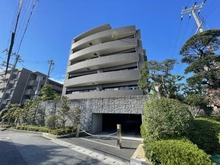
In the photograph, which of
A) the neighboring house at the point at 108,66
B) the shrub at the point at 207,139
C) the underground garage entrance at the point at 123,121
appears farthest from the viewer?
the neighboring house at the point at 108,66

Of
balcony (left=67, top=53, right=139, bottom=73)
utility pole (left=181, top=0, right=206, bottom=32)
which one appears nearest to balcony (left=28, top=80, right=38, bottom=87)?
balcony (left=67, top=53, right=139, bottom=73)

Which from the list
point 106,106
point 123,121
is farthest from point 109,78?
point 106,106

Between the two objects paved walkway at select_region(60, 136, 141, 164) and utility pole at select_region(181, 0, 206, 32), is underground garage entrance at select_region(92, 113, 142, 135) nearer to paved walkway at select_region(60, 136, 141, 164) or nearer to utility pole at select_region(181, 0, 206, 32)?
paved walkway at select_region(60, 136, 141, 164)

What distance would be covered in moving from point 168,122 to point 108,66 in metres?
14.2

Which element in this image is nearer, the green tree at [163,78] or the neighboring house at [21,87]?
the green tree at [163,78]

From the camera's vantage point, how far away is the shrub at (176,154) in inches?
111

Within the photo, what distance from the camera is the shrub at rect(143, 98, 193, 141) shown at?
3.75 m

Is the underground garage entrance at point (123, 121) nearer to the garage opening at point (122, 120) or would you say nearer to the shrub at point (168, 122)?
the garage opening at point (122, 120)

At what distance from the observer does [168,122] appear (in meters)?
3.78

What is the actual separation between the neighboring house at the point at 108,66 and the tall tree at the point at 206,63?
21.3ft

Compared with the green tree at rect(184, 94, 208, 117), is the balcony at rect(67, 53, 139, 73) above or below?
above

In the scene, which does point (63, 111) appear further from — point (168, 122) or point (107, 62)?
point (107, 62)

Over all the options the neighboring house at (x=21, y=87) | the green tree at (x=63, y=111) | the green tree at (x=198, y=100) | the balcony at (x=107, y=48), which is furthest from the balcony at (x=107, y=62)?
the neighboring house at (x=21, y=87)

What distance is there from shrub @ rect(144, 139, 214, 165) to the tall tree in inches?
186
